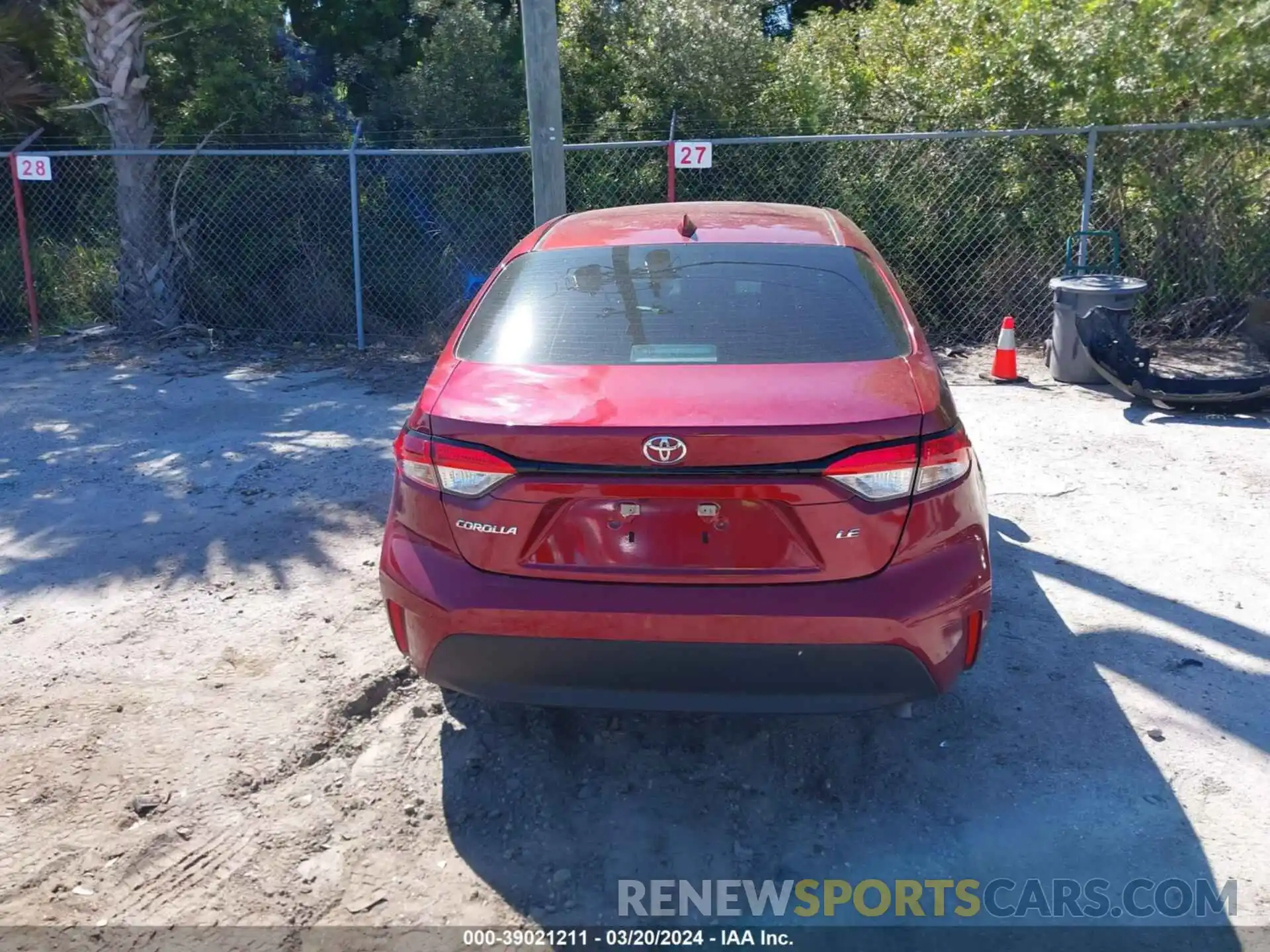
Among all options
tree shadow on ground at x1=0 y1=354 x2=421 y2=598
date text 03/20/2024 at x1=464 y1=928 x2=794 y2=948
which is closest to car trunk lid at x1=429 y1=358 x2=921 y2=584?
date text 03/20/2024 at x1=464 y1=928 x2=794 y2=948

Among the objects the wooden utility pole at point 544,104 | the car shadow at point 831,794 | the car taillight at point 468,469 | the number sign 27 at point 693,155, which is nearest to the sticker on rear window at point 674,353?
the car taillight at point 468,469

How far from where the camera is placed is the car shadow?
323cm

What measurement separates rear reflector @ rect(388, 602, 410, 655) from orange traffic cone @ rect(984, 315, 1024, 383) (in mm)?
6838

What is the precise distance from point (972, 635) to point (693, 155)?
7422 mm

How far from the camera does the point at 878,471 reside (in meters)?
3.15

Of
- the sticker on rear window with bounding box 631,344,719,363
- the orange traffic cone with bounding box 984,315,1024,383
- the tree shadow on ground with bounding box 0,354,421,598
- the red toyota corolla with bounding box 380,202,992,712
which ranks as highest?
the sticker on rear window with bounding box 631,344,719,363

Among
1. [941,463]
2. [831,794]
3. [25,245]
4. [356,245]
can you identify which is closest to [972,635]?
[941,463]

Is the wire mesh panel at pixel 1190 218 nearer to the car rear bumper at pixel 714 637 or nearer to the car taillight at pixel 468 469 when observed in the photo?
the car rear bumper at pixel 714 637

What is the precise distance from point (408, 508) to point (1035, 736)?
88.5 inches

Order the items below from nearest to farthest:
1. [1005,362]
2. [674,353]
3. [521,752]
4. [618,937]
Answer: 1. [618,937]
2. [674,353]
3. [521,752]
4. [1005,362]

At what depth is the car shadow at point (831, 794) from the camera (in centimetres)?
323

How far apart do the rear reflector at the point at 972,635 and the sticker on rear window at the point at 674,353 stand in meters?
1.08

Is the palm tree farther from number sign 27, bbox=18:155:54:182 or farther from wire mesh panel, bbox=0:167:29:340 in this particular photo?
wire mesh panel, bbox=0:167:29:340

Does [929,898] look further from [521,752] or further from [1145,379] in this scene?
[1145,379]
